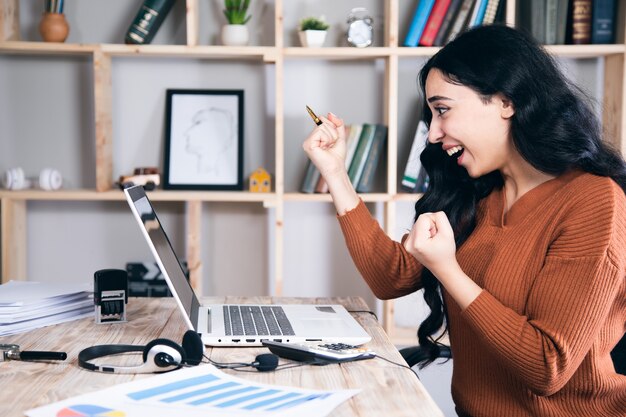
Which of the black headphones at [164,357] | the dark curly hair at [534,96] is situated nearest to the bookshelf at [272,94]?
the dark curly hair at [534,96]

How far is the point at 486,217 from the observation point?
162cm

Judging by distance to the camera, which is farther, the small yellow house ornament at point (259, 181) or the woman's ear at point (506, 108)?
the small yellow house ornament at point (259, 181)

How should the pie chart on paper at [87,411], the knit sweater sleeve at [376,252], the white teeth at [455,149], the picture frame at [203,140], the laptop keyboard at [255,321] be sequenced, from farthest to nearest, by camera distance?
the picture frame at [203,140]
the knit sweater sleeve at [376,252]
the white teeth at [455,149]
the laptop keyboard at [255,321]
the pie chart on paper at [87,411]

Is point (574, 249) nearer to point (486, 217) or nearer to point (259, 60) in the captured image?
point (486, 217)

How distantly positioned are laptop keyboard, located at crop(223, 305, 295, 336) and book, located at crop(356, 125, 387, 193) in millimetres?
1124

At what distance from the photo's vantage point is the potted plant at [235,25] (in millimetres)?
2641

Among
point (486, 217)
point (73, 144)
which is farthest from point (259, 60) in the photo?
point (486, 217)

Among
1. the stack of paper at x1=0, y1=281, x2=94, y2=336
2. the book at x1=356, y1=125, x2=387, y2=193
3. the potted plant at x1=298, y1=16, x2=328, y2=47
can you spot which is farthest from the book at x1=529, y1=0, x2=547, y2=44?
the stack of paper at x1=0, y1=281, x2=94, y2=336

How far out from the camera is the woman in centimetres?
125

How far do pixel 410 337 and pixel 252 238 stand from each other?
2.41 feet

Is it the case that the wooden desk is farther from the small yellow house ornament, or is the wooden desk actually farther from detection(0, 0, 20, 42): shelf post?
detection(0, 0, 20, 42): shelf post

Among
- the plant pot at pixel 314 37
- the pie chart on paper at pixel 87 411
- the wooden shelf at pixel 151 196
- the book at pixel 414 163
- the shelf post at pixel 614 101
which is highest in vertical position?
the plant pot at pixel 314 37

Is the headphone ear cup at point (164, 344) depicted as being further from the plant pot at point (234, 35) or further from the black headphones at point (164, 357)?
the plant pot at point (234, 35)

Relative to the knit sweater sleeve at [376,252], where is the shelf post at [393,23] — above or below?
above
